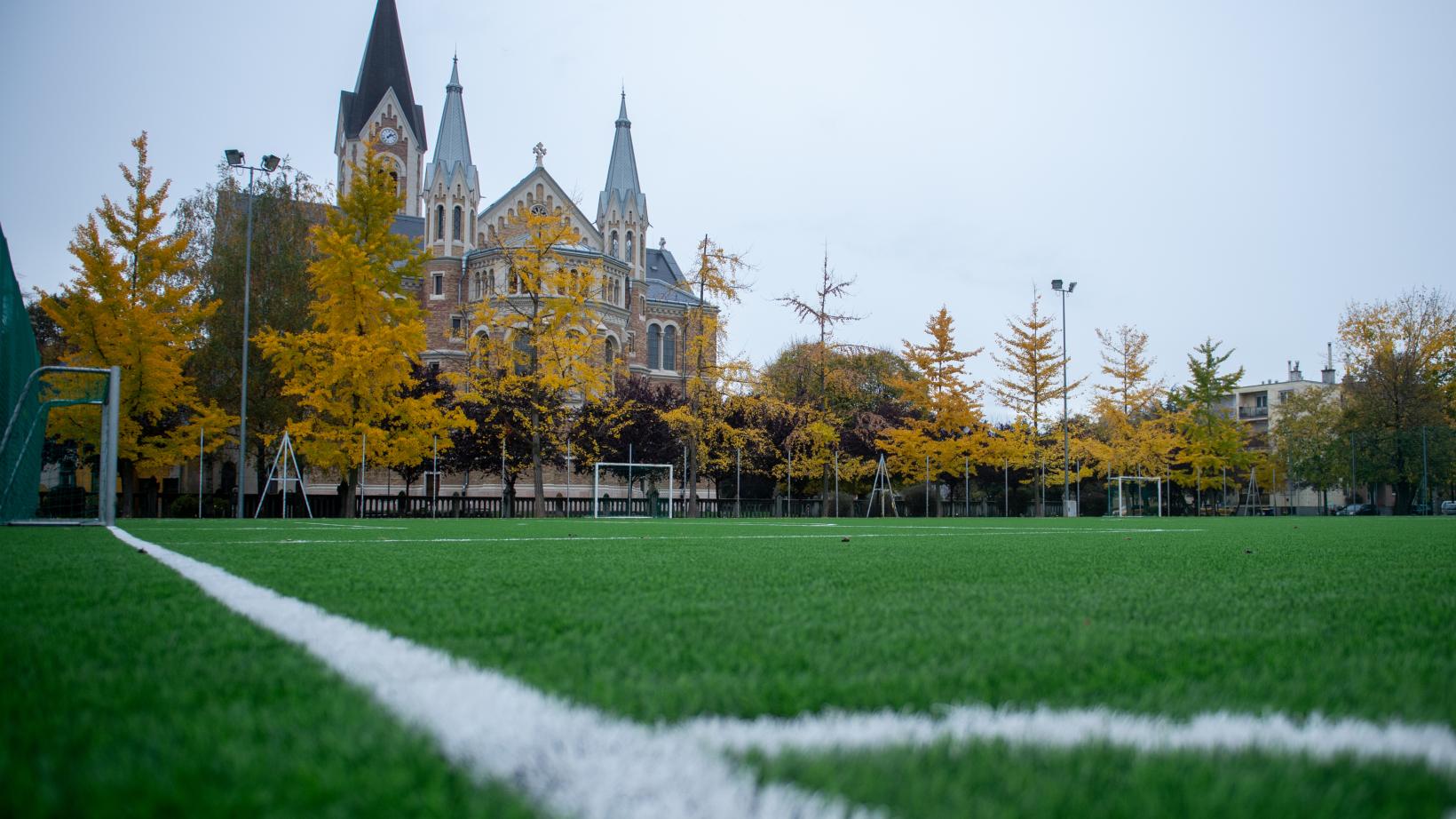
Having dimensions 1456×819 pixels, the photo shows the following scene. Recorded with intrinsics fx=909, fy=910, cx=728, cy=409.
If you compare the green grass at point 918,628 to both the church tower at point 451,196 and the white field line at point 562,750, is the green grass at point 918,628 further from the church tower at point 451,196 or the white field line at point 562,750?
the church tower at point 451,196

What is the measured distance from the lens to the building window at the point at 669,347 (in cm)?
5419

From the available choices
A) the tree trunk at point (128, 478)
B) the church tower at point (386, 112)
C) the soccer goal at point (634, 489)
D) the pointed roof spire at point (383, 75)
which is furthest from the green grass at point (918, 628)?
the pointed roof spire at point (383, 75)

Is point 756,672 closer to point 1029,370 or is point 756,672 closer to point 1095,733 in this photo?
point 1095,733

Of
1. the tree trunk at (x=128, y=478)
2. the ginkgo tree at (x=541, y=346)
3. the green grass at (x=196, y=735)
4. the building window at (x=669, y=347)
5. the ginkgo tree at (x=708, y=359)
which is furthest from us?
the building window at (x=669, y=347)

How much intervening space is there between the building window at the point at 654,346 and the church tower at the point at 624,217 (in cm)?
327

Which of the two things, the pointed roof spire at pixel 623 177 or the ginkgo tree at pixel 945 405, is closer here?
the ginkgo tree at pixel 945 405

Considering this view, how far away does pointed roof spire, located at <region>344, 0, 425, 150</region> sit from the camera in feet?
194

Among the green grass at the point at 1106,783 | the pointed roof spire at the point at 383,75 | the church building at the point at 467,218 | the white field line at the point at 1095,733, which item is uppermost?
the pointed roof spire at the point at 383,75

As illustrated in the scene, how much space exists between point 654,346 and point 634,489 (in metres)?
13.1

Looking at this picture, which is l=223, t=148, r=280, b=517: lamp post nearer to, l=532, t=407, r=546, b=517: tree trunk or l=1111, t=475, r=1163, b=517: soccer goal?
l=532, t=407, r=546, b=517: tree trunk

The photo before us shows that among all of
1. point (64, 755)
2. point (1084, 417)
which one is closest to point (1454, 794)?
point (64, 755)

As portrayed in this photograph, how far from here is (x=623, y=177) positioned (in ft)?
175

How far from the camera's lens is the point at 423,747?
1.15m

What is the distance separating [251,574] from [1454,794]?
12.8ft
